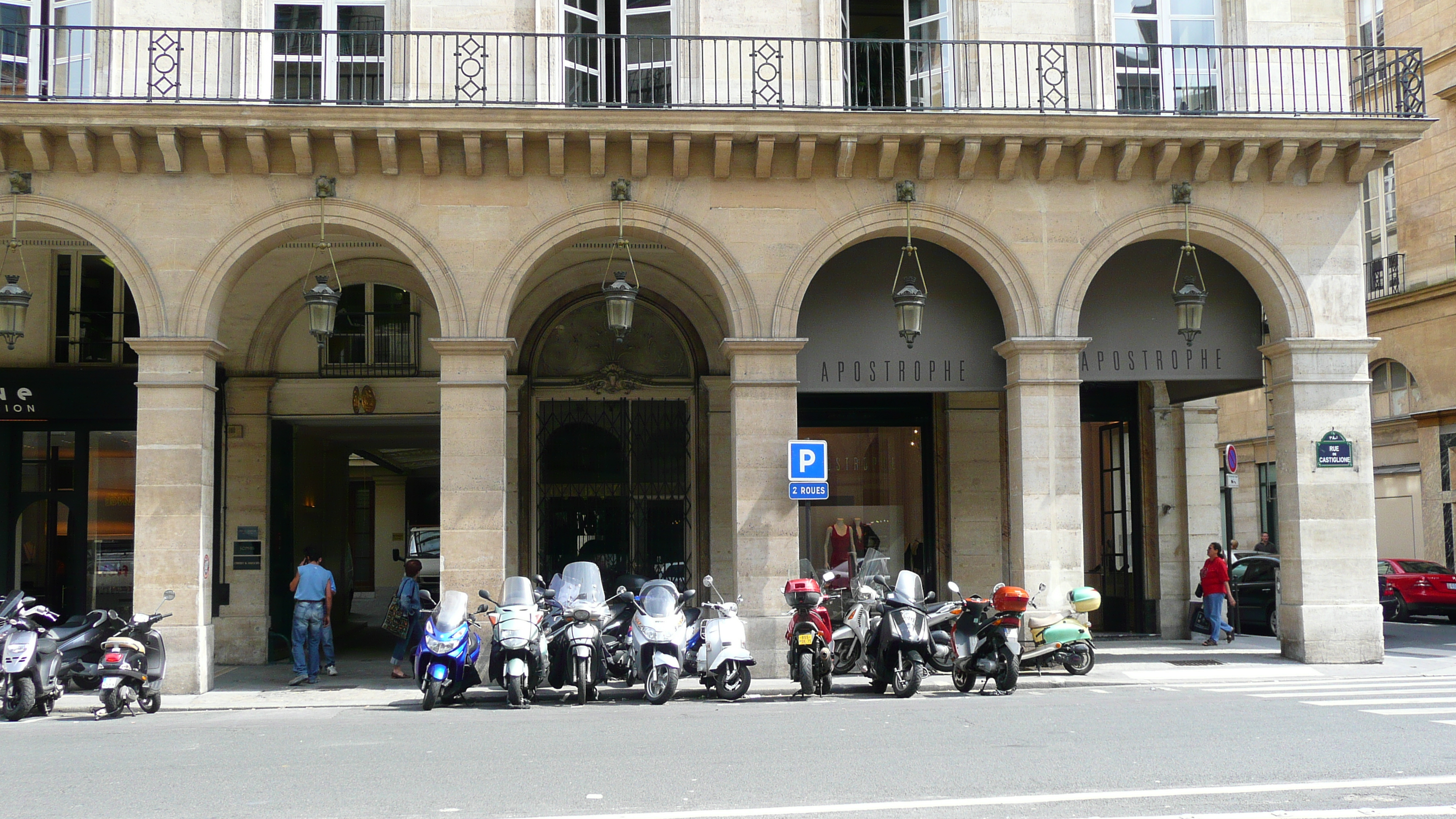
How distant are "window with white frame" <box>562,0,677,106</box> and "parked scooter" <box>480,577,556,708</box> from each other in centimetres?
600

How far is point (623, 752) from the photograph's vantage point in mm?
8922

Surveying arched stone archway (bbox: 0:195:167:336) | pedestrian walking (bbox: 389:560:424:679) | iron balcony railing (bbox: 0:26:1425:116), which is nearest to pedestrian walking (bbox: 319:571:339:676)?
pedestrian walking (bbox: 389:560:424:679)

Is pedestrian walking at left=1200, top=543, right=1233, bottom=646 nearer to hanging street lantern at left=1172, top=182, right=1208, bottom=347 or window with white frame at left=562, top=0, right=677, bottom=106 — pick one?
hanging street lantern at left=1172, top=182, right=1208, bottom=347

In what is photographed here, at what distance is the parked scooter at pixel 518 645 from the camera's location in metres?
12.1

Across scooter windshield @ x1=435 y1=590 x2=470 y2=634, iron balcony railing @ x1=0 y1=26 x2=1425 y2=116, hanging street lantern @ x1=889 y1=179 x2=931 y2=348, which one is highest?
iron balcony railing @ x1=0 y1=26 x2=1425 y2=116

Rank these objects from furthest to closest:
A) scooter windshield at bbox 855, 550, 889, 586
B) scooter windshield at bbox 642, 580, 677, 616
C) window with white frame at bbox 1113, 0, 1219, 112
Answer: window with white frame at bbox 1113, 0, 1219, 112, scooter windshield at bbox 855, 550, 889, 586, scooter windshield at bbox 642, 580, 677, 616

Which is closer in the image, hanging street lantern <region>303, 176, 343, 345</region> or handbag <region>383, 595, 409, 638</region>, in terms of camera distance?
hanging street lantern <region>303, 176, 343, 345</region>

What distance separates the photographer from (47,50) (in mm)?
14594

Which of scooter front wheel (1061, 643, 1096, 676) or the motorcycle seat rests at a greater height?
the motorcycle seat

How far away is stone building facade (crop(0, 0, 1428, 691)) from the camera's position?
13906mm

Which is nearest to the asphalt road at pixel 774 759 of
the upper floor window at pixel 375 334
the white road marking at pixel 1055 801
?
the white road marking at pixel 1055 801

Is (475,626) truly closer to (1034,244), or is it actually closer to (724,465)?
(724,465)

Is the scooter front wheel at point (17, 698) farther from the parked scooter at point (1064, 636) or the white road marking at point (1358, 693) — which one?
the white road marking at point (1358, 693)

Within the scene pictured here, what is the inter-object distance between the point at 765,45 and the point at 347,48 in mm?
5170
